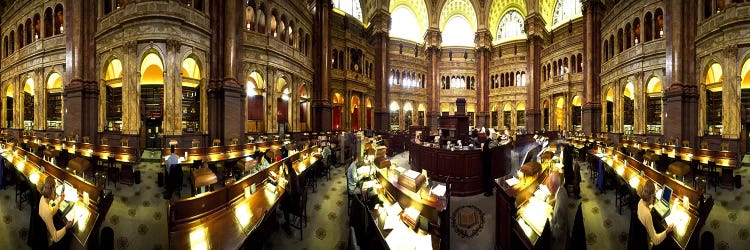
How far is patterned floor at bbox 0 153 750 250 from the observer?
4.54 meters

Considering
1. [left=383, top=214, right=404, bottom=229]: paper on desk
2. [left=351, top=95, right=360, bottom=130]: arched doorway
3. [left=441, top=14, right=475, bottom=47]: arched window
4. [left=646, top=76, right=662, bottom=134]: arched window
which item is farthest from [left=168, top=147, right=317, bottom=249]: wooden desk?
[left=441, top=14, right=475, bottom=47]: arched window

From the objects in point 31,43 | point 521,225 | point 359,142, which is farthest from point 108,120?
point 521,225

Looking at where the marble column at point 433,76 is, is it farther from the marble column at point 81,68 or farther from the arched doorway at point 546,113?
the marble column at point 81,68

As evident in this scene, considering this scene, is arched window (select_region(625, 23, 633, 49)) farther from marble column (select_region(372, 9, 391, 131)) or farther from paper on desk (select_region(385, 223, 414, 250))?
paper on desk (select_region(385, 223, 414, 250))

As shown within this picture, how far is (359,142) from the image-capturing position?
12477 millimetres

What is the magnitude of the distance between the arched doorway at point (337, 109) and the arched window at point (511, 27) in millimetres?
18239

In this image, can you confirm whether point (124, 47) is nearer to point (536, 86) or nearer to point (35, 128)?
point (35, 128)

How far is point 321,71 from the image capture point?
60.4ft

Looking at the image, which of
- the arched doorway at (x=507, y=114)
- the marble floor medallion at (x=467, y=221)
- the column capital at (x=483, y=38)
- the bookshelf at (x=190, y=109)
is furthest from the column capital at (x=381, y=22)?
the marble floor medallion at (x=467, y=221)

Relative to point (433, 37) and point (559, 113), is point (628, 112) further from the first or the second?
point (433, 37)

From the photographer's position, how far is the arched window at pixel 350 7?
2178 centimetres

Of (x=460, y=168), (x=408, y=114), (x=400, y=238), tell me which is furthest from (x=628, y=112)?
(x=400, y=238)

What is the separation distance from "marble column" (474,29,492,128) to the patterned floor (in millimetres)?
21490

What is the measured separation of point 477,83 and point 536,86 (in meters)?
5.42
